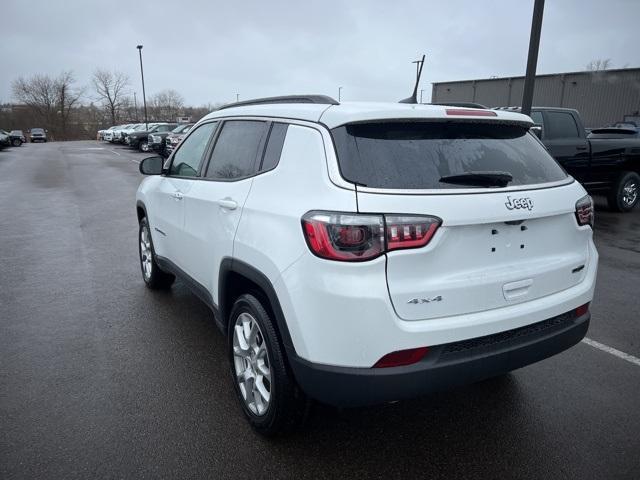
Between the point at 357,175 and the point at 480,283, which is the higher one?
the point at 357,175

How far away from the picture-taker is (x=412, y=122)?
2369mm

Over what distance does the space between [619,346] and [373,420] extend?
228cm

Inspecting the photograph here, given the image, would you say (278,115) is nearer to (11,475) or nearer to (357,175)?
(357,175)

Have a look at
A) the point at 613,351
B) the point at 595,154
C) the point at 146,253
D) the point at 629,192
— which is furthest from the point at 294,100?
the point at 629,192

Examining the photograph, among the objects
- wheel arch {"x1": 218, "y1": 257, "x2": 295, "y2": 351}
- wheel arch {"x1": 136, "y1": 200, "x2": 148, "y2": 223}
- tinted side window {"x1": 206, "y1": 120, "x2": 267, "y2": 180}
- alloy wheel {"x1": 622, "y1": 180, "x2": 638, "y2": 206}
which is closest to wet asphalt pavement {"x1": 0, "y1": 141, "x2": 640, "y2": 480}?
wheel arch {"x1": 218, "y1": 257, "x2": 295, "y2": 351}

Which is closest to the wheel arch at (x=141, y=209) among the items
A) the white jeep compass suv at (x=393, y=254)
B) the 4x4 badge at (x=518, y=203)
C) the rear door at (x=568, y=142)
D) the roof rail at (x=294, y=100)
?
the roof rail at (x=294, y=100)

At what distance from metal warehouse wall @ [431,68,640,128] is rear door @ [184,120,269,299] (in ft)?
128

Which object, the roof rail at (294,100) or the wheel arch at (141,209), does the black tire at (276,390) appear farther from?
the wheel arch at (141,209)

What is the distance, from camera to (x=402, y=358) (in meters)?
2.15

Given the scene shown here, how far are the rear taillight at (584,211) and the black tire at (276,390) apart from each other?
176 centimetres

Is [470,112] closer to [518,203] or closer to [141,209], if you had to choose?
[518,203]

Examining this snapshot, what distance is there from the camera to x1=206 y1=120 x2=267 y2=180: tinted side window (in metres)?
2.93

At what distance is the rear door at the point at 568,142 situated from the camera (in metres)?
9.30

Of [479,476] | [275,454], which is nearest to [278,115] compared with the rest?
[275,454]
